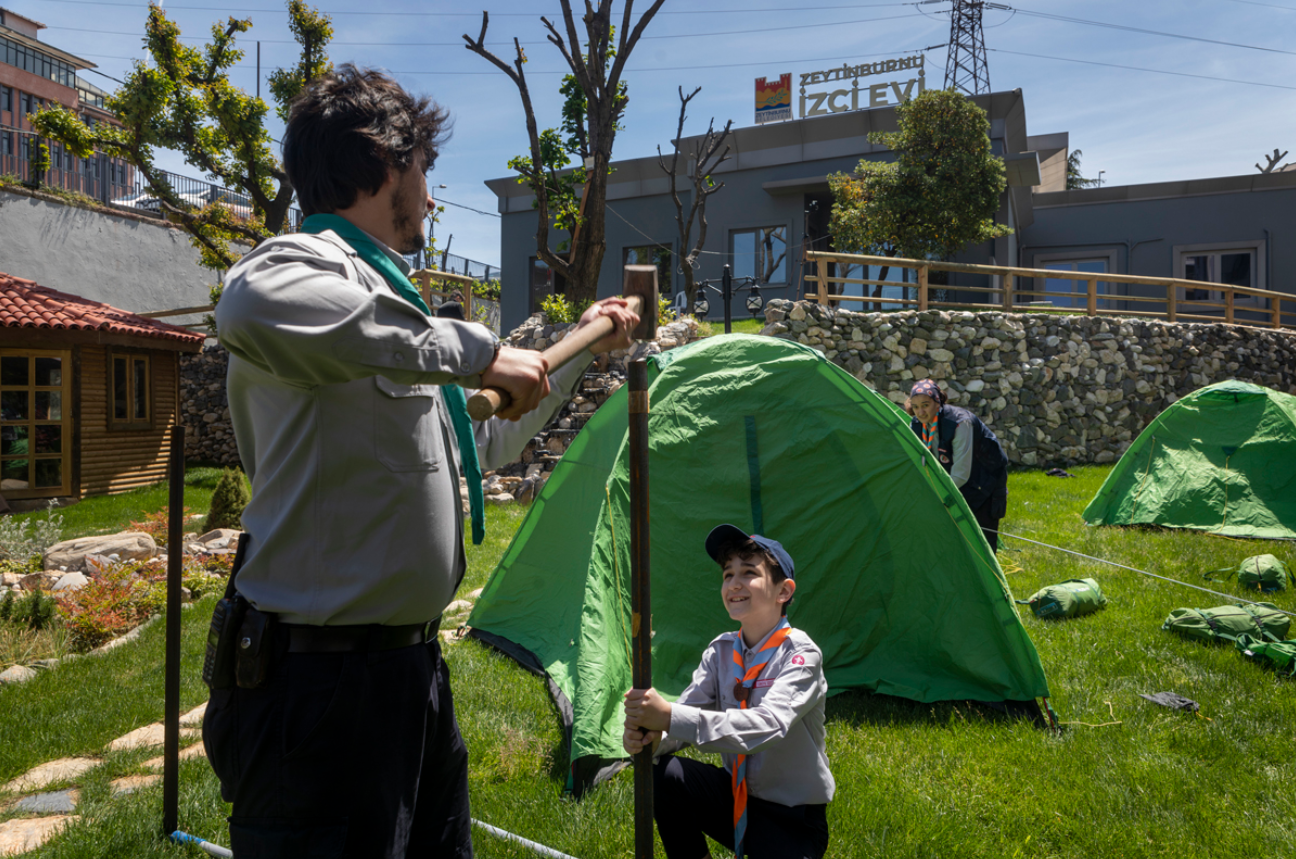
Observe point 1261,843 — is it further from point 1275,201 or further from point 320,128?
point 1275,201

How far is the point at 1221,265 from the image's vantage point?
21.2m

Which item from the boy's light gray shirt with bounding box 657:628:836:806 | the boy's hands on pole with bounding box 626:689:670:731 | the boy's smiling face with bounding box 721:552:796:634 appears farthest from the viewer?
the boy's smiling face with bounding box 721:552:796:634

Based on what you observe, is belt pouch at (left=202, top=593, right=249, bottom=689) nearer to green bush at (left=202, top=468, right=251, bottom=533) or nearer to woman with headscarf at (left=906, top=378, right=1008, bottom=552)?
woman with headscarf at (left=906, top=378, right=1008, bottom=552)

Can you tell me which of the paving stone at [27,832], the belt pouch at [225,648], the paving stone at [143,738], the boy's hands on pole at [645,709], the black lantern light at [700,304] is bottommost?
the paving stone at [143,738]

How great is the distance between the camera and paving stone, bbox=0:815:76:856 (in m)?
2.89

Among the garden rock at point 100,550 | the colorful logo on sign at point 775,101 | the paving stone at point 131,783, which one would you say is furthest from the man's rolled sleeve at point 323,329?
the colorful logo on sign at point 775,101

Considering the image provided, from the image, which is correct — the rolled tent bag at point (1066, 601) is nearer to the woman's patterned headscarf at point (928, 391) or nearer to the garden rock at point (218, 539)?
the woman's patterned headscarf at point (928, 391)

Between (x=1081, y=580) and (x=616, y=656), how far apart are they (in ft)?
14.0

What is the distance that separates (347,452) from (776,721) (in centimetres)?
149

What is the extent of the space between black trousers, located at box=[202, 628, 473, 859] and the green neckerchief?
15.5 inches

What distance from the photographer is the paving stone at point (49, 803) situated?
323 centimetres

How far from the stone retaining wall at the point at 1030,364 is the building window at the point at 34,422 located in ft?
38.4

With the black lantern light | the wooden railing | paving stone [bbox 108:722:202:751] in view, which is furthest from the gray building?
paving stone [bbox 108:722:202:751]

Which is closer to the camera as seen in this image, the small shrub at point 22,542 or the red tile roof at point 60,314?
the small shrub at point 22,542
